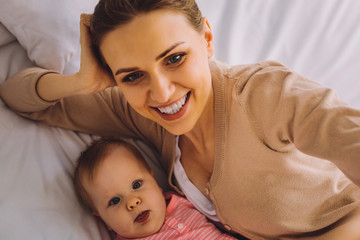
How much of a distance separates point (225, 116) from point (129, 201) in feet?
1.50

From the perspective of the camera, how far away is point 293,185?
96 centimetres

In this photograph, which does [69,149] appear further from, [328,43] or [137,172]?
[328,43]

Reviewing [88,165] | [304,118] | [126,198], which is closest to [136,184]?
[126,198]

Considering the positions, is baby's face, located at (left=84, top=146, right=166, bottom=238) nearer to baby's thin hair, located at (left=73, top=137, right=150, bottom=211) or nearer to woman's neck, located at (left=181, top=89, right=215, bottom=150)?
baby's thin hair, located at (left=73, top=137, right=150, bottom=211)

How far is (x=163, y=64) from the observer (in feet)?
2.90

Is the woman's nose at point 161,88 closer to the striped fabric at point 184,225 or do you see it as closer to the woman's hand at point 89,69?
the woman's hand at point 89,69

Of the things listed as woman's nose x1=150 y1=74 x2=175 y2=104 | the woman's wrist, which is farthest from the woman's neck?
the woman's wrist

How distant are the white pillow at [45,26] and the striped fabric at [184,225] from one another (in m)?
0.77

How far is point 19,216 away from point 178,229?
528mm

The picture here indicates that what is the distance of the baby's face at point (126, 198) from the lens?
113cm

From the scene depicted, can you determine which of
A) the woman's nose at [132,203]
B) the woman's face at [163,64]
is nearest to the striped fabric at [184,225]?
the woman's nose at [132,203]

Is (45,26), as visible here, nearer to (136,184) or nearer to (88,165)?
(88,165)

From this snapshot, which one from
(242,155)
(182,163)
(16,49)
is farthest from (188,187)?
(16,49)

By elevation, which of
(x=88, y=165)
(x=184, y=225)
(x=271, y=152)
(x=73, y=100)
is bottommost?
(x=184, y=225)
